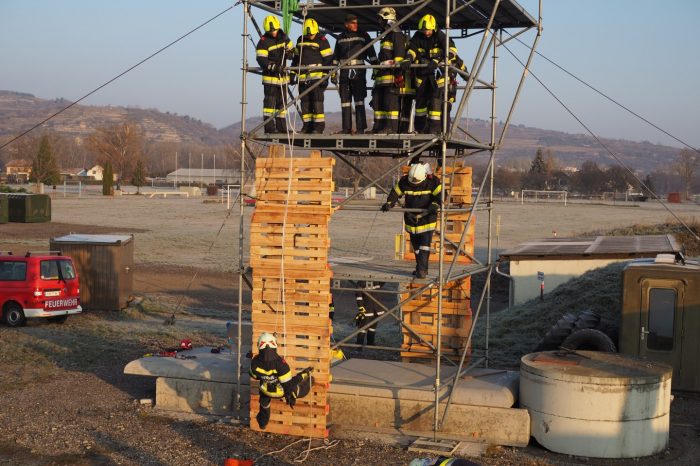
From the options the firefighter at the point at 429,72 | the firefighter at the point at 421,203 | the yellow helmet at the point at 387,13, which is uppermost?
the yellow helmet at the point at 387,13

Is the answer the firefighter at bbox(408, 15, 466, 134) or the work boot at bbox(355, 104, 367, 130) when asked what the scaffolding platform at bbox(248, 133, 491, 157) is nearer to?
the firefighter at bbox(408, 15, 466, 134)

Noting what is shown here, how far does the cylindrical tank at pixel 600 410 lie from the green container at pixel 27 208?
42.3 meters

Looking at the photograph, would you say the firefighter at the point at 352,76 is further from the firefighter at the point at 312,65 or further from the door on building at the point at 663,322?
the door on building at the point at 663,322

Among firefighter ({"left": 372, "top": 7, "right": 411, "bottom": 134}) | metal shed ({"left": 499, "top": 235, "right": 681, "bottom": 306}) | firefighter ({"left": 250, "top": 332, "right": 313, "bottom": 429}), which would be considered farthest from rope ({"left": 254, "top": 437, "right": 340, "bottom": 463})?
metal shed ({"left": 499, "top": 235, "right": 681, "bottom": 306})

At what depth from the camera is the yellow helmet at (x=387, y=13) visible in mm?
12586

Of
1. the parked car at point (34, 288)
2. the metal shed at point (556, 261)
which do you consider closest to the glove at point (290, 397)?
the parked car at point (34, 288)

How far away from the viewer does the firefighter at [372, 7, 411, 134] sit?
40.3 ft

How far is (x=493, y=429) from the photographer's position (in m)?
11.2

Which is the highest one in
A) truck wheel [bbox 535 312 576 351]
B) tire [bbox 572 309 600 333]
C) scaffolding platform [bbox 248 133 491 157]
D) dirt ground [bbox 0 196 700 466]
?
scaffolding platform [bbox 248 133 491 157]

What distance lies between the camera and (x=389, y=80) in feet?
40.9

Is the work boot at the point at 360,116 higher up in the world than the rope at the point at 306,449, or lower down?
higher up

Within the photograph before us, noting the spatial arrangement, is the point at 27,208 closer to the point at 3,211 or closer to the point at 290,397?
the point at 3,211

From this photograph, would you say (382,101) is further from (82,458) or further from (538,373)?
(82,458)

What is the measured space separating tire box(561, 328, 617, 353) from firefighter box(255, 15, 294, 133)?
6252 millimetres
